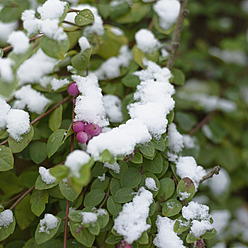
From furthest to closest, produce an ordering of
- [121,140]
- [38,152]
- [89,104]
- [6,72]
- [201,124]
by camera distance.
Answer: [201,124] < [38,152] < [89,104] < [121,140] < [6,72]

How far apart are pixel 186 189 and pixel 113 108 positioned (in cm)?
37

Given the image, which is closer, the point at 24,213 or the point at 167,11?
the point at 24,213

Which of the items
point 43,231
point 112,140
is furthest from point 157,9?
point 43,231

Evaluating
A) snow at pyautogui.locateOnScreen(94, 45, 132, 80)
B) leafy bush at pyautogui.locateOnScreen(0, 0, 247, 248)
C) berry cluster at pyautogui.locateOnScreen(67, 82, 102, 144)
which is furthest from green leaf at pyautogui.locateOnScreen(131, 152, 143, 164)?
snow at pyautogui.locateOnScreen(94, 45, 132, 80)

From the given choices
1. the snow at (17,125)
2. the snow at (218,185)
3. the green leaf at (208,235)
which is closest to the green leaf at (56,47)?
the snow at (17,125)

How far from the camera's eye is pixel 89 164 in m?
0.62

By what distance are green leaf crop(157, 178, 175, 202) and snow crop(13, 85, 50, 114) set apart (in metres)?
0.47

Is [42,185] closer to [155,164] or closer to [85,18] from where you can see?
[155,164]

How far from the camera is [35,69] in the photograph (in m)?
1.07

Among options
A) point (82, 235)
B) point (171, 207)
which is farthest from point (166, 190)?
point (82, 235)

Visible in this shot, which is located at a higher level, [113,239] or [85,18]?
[85,18]

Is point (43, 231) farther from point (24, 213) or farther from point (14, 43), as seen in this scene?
point (14, 43)

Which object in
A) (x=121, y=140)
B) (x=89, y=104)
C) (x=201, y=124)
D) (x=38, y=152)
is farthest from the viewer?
(x=201, y=124)

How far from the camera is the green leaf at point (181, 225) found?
2.47 feet
